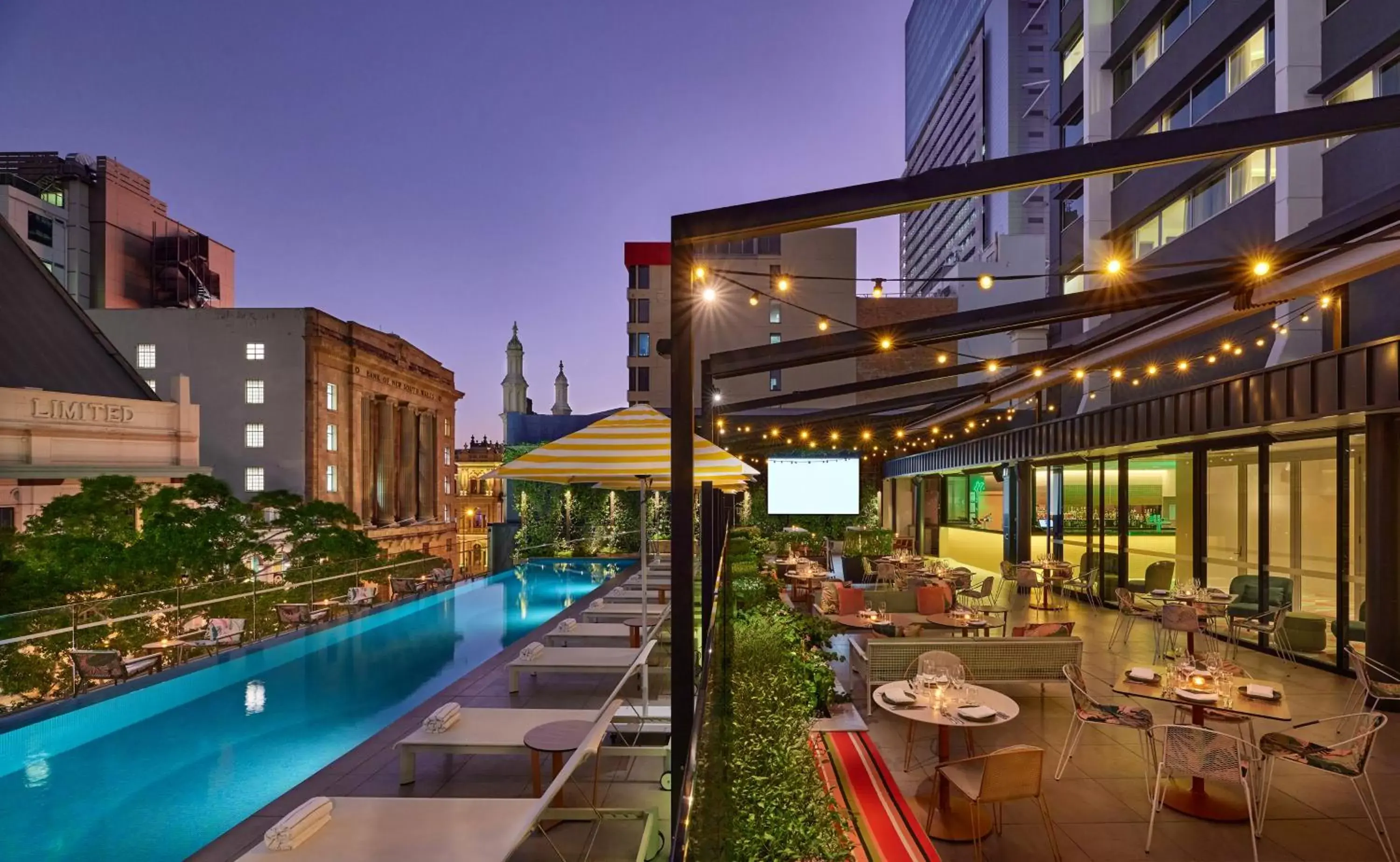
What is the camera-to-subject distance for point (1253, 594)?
11086mm

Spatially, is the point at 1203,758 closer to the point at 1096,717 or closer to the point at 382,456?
the point at 1096,717

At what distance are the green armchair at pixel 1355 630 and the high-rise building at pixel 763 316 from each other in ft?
90.8

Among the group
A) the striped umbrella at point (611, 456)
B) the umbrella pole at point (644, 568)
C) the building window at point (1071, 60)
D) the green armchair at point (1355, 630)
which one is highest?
the building window at point (1071, 60)

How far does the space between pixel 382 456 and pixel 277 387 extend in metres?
7.49

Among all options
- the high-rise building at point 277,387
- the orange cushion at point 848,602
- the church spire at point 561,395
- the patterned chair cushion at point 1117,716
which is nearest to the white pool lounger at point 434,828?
the patterned chair cushion at point 1117,716

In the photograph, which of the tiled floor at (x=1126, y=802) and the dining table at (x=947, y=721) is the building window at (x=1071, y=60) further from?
the dining table at (x=947, y=721)

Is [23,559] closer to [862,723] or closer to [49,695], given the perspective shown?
[49,695]

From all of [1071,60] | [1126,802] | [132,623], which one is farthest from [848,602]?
[1071,60]

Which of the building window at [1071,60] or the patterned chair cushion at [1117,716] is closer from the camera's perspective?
the patterned chair cushion at [1117,716]

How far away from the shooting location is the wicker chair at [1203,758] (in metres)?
4.82

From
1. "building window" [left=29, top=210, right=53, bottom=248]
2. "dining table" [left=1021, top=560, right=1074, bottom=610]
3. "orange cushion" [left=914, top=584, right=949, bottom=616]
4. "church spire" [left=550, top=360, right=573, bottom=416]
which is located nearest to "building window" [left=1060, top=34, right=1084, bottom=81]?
"dining table" [left=1021, top=560, right=1074, bottom=610]

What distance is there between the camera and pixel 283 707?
8.50 meters

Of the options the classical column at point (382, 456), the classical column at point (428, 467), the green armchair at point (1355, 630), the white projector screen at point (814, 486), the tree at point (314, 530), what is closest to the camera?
the green armchair at point (1355, 630)

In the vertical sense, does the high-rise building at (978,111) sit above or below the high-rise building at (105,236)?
above
